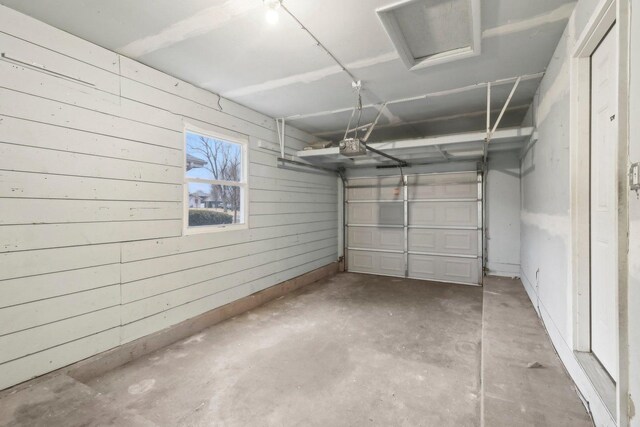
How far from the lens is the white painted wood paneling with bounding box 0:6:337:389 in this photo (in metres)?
1.98

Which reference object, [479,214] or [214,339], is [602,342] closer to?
[214,339]

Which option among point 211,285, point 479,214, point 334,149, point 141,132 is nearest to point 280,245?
point 211,285

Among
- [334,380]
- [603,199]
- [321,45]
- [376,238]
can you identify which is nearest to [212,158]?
[321,45]

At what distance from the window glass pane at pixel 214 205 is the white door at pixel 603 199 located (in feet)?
11.2

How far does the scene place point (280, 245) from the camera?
14.8 ft

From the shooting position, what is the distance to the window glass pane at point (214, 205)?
10.6 ft

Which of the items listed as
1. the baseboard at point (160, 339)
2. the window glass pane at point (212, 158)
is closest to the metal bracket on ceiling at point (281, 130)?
the window glass pane at point (212, 158)

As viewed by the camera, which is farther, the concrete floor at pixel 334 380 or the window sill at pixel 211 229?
the window sill at pixel 211 229

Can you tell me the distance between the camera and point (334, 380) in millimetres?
2295

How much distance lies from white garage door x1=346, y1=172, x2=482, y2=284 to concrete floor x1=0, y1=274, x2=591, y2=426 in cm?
180

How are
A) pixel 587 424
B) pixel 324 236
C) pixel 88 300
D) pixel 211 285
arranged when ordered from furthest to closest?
pixel 324 236
pixel 211 285
pixel 88 300
pixel 587 424

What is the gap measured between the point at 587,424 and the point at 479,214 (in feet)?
13.6

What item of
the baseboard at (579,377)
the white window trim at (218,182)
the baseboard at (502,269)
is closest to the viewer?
the baseboard at (579,377)

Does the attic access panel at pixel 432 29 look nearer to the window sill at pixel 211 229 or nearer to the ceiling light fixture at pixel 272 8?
the ceiling light fixture at pixel 272 8
